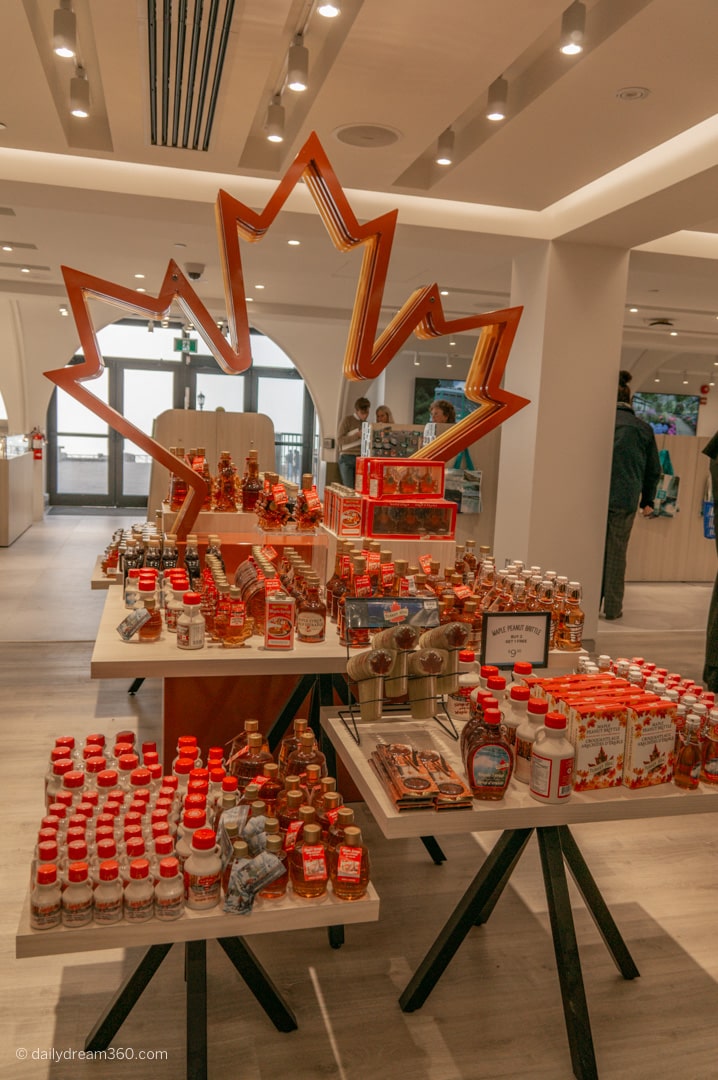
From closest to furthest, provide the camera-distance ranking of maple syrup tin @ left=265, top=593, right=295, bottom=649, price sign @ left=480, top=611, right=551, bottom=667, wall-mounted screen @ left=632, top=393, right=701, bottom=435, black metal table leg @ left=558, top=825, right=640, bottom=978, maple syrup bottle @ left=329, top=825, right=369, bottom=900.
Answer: maple syrup bottle @ left=329, top=825, right=369, bottom=900, black metal table leg @ left=558, top=825, right=640, bottom=978, price sign @ left=480, top=611, right=551, bottom=667, maple syrup tin @ left=265, top=593, right=295, bottom=649, wall-mounted screen @ left=632, top=393, right=701, bottom=435

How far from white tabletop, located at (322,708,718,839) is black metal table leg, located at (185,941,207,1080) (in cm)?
49

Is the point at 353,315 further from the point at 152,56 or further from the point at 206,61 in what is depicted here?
the point at 152,56

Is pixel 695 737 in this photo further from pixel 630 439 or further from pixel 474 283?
pixel 474 283

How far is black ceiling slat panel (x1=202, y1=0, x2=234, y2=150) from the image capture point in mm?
3293

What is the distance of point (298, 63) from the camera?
3.41m

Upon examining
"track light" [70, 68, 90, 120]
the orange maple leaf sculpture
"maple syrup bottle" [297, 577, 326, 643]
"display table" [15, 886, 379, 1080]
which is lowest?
"display table" [15, 886, 379, 1080]

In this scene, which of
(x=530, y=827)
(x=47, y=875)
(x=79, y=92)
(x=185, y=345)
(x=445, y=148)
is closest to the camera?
(x=47, y=875)

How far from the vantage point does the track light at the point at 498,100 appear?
376 centimetres

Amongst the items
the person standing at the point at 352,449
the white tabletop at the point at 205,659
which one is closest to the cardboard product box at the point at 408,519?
the white tabletop at the point at 205,659

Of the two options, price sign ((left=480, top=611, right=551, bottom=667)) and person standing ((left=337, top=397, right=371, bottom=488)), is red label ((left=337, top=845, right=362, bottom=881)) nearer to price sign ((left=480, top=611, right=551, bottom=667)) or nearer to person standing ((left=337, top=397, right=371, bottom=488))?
price sign ((left=480, top=611, right=551, bottom=667))

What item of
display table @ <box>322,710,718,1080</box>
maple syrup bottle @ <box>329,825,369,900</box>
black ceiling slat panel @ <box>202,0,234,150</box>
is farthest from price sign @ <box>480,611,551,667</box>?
black ceiling slat panel @ <box>202,0,234,150</box>

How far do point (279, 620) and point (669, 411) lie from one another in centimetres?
1585

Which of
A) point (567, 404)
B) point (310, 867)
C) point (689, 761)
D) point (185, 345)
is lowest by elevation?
point (310, 867)

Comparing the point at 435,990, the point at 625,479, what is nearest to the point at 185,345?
the point at 625,479
